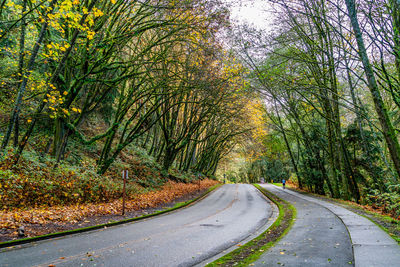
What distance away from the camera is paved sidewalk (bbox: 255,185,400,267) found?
4.61 metres

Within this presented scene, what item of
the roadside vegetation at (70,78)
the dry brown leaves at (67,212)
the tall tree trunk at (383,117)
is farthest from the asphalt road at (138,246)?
the tall tree trunk at (383,117)

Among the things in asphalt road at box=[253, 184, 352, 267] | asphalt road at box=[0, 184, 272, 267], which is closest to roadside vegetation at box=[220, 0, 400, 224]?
asphalt road at box=[253, 184, 352, 267]

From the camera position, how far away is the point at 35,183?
998cm

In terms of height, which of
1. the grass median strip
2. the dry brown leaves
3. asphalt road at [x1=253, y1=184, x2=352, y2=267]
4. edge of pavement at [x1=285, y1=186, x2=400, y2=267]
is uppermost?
edge of pavement at [x1=285, y1=186, x2=400, y2=267]

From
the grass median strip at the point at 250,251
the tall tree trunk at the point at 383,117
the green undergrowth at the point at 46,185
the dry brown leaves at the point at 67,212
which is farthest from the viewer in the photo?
the green undergrowth at the point at 46,185

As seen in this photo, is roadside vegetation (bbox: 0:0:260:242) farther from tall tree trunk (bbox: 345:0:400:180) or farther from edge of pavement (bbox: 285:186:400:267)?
edge of pavement (bbox: 285:186:400:267)

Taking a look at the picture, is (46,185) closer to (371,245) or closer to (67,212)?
(67,212)

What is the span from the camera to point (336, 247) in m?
5.54

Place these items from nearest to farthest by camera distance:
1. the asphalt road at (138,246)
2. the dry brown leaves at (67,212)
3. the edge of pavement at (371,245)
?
the edge of pavement at (371,245)
the asphalt road at (138,246)
the dry brown leaves at (67,212)

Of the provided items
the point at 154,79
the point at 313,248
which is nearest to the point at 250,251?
the point at 313,248

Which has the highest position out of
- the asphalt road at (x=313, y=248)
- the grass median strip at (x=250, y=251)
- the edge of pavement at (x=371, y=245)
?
the edge of pavement at (x=371, y=245)

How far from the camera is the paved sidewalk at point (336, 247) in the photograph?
4.61m

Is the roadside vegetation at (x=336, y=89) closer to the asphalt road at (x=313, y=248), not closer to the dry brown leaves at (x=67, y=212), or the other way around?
the asphalt road at (x=313, y=248)

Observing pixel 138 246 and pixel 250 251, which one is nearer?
pixel 250 251
